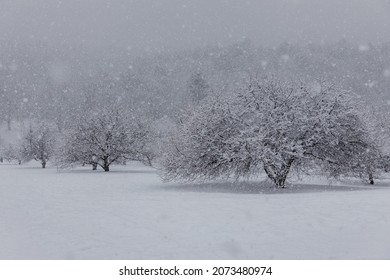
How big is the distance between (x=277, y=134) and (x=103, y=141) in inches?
969

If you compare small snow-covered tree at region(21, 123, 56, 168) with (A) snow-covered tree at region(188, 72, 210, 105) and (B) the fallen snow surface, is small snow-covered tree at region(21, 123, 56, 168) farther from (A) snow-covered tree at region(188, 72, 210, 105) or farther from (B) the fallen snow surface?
(A) snow-covered tree at region(188, 72, 210, 105)

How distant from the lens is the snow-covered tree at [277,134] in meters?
23.7

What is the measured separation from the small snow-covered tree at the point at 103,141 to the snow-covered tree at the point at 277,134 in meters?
19.2

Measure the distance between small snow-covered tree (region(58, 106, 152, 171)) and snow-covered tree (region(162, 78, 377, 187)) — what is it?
1915 centimetres

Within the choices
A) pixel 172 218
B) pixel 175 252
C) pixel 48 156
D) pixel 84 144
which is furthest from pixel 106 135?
pixel 175 252

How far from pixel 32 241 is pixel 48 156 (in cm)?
5097

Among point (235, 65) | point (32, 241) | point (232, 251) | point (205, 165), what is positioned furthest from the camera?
point (235, 65)

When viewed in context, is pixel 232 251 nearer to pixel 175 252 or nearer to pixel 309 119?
pixel 175 252

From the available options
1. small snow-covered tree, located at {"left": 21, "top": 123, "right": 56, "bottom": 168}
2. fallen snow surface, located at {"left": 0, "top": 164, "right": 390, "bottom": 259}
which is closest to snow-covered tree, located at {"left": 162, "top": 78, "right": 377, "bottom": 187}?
fallen snow surface, located at {"left": 0, "top": 164, "right": 390, "bottom": 259}

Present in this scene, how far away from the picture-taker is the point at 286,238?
11156 millimetres

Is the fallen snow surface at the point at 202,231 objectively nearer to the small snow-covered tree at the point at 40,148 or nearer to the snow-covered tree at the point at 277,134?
the snow-covered tree at the point at 277,134

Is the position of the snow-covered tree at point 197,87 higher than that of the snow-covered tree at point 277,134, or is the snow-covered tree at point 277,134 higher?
the snow-covered tree at point 197,87

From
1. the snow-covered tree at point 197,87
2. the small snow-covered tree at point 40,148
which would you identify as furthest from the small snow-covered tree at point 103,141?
the snow-covered tree at point 197,87

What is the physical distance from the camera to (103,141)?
44156 mm
